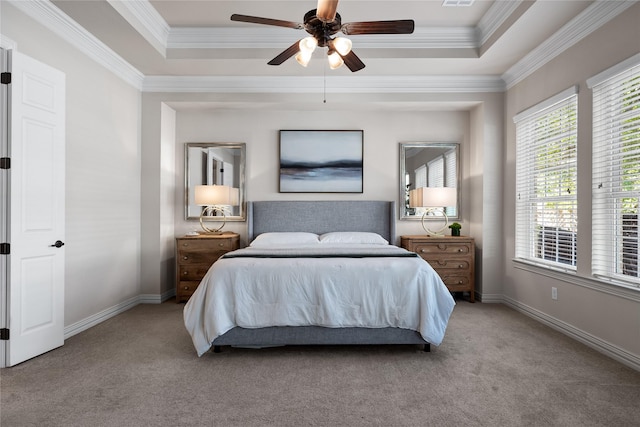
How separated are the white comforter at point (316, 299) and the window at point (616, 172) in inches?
52.9

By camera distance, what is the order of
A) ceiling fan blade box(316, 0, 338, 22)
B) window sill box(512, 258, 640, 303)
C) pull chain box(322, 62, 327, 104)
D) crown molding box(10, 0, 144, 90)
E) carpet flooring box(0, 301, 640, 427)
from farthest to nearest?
1. pull chain box(322, 62, 327, 104)
2. crown molding box(10, 0, 144, 90)
3. window sill box(512, 258, 640, 303)
4. ceiling fan blade box(316, 0, 338, 22)
5. carpet flooring box(0, 301, 640, 427)

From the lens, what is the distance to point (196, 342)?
2.57m

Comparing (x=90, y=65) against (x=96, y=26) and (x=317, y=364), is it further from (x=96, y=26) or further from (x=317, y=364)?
(x=317, y=364)

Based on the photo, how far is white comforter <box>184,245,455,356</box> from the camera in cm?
258

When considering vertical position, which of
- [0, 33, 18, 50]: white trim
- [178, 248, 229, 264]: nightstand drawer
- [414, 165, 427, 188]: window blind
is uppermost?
[0, 33, 18, 50]: white trim

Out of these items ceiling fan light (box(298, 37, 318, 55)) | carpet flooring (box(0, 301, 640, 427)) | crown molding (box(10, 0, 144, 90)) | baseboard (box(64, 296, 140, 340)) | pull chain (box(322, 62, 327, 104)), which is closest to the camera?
carpet flooring (box(0, 301, 640, 427))

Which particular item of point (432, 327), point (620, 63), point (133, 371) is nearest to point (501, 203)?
point (620, 63)

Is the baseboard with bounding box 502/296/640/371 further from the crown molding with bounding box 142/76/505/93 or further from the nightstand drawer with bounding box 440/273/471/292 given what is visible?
the crown molding with bounding box 142/76/505/93

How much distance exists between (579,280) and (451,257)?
1.42 m

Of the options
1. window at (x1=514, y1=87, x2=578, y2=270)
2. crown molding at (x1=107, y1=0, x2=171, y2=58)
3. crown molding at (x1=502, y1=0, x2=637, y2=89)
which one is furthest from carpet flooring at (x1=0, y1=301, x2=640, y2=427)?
crown molding at (x1=107, y1=0, x2=171, y2=58)

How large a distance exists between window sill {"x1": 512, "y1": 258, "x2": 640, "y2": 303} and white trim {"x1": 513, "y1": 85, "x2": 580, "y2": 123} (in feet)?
5.20

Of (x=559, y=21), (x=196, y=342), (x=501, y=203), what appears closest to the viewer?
(x=196, y=342)

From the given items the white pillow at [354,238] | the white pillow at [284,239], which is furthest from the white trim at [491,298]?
the white pillow at [284,239]

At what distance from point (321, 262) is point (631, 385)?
2.15 m
